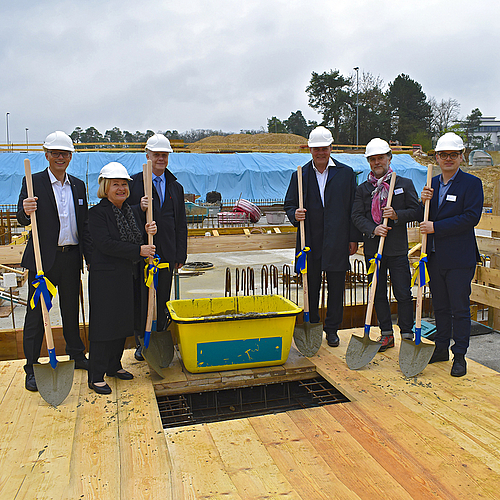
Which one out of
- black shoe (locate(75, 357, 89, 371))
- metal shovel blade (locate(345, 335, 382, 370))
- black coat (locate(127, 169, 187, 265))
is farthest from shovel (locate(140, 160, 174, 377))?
metal shovel blade (locate(345, 335, 382, 370))

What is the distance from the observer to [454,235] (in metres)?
3.67

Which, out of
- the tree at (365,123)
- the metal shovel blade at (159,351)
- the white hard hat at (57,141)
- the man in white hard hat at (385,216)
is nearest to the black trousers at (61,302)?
the metal shovel blade at (159,351)

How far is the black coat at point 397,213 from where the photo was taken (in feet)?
12.9

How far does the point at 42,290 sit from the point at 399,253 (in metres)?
2.81

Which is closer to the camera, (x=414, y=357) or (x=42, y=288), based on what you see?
(x=42, y=288)

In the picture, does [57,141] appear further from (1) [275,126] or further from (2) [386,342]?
(1) [275,126]

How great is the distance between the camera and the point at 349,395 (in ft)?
11.3

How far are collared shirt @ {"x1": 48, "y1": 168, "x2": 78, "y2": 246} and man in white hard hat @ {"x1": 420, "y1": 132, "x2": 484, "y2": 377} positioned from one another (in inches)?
103

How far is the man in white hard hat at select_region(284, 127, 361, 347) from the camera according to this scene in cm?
412

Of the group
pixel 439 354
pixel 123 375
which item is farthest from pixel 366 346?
pixel 123 375

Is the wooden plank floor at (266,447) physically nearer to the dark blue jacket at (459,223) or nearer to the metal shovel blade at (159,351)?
the metal shovel blade at (159,351)

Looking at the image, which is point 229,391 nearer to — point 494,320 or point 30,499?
point 30,499

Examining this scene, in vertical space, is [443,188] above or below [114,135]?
below

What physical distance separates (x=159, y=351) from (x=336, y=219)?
6.09 feet
